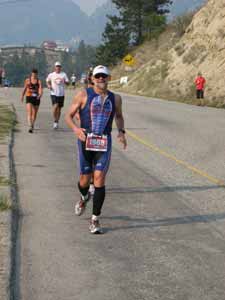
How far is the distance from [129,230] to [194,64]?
124ft

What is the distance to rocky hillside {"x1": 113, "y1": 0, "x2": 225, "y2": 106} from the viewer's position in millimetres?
41125

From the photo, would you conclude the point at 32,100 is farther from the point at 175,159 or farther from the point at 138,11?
the point at 138,11

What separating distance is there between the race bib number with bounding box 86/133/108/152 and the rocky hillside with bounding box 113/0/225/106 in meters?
30.0

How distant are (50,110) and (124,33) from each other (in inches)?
2210

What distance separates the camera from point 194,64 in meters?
44.9

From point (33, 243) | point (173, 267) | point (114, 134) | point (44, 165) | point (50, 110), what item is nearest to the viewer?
point (173, 267)

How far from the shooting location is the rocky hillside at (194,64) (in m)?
41.1

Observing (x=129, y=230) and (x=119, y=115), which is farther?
(x=119, y=115)

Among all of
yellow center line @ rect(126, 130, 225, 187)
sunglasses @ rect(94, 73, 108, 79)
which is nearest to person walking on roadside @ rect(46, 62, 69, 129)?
yellow center line @ rect(126, 130, 225, 187)

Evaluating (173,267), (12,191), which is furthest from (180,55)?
(173,267)

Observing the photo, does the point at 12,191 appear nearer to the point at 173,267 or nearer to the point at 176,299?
the point at 173,267

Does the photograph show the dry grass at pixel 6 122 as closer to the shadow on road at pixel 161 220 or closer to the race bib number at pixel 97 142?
the shadow on road at pixel 161 220

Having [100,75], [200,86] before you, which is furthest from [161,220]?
[200,86]

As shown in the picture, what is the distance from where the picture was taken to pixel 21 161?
13.0 metres
